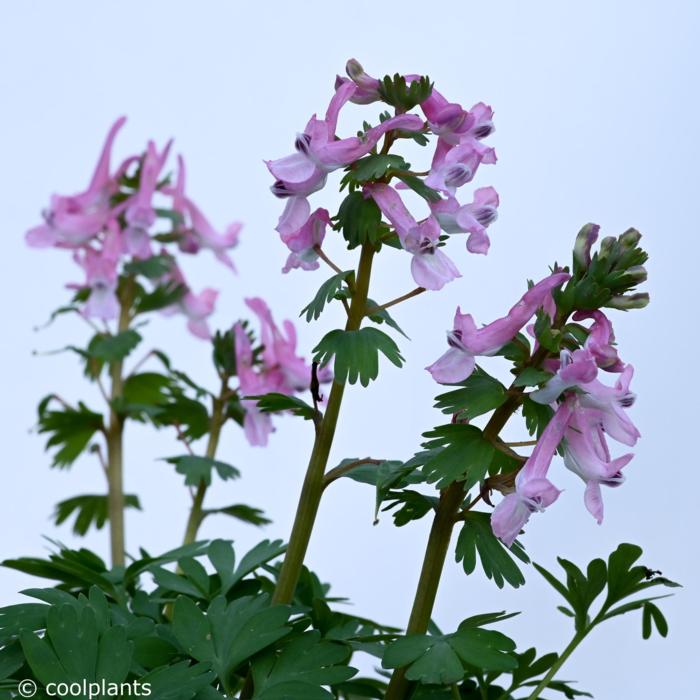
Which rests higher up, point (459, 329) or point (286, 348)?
point (286, 348)

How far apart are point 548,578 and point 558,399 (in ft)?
0.83

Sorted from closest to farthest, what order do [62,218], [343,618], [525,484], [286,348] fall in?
[525,484], [343,618], [286,348], [62,218]

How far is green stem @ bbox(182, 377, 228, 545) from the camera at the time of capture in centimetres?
171

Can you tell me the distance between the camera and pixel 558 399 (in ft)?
3.00

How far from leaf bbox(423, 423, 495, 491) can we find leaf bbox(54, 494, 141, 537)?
1.28 meters

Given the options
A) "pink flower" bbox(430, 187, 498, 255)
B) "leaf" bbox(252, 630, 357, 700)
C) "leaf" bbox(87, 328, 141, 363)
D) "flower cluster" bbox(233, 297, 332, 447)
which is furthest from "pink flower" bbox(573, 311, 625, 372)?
"leaf" bbox(87, 328, 141, 363)

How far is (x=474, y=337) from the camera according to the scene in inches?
35.6

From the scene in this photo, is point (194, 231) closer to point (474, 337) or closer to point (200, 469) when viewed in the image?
point (200, 469)

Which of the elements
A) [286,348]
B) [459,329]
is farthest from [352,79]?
[286,348]

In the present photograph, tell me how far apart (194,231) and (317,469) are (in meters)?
1.19

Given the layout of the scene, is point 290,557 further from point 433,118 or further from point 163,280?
point 163,280

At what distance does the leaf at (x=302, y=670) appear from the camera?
3.01 feet
